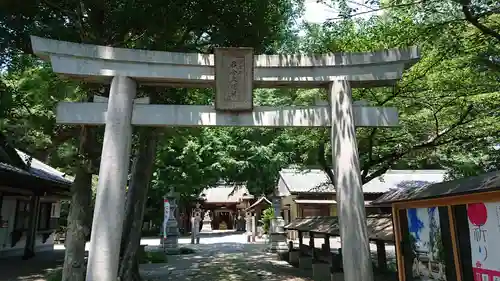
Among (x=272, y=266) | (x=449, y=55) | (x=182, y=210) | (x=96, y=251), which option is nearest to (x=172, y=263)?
(x=272, y=266)

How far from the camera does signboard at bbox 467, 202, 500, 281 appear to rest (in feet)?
12.9

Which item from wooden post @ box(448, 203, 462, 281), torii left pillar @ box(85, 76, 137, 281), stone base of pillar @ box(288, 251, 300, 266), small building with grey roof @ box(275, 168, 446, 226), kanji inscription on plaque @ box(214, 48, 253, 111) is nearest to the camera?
wooden post @ box(448, 203, 462, 281)

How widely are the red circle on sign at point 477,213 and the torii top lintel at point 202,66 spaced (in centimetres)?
278

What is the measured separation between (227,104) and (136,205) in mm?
5483

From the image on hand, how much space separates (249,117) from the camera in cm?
613

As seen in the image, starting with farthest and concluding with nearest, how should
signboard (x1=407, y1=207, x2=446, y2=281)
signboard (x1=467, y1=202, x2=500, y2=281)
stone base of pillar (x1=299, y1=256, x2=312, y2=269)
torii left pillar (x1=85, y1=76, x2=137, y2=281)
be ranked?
stone base of pillar (x1=299, y1=256, x2=312, y2=269)
torii left pillar (x1=85, y1=76, x2=137, y2=281)
signboard (x1=407, y1=207, x2=446, y2=281)
signboard (x1=467, y1=202, x2=500, y2=281)

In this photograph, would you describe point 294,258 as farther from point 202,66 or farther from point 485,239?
point 485,239

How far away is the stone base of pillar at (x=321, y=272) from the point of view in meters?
10.6

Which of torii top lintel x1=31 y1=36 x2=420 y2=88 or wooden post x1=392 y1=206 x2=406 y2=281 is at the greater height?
torii top lintel x1=31 y1=36 x2=420 y2=88

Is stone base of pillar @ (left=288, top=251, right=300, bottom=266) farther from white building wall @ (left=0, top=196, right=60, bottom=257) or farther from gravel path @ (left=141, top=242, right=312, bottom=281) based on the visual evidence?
white building wall @ (left=0, top=196, right=60, bottom=257)

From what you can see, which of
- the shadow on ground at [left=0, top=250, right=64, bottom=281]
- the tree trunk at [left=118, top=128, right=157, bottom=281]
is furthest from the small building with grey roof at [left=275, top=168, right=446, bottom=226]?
the shadow on ground at [left=0, top=250, right=64, bottom=281]

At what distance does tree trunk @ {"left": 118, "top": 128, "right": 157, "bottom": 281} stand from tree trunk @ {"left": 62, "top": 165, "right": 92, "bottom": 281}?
146 centimetres

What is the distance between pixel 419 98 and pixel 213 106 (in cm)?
706

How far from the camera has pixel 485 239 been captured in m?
4.12
